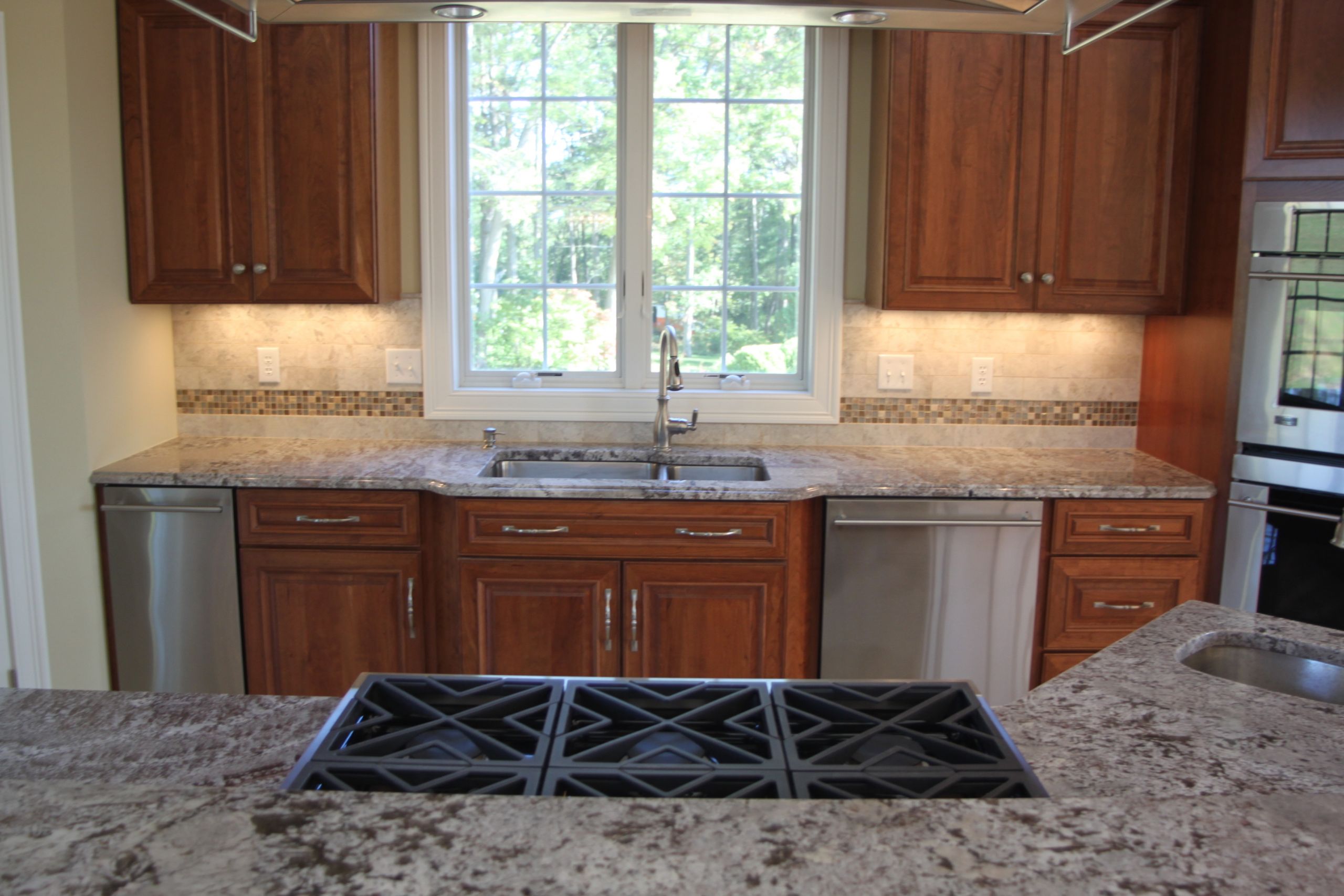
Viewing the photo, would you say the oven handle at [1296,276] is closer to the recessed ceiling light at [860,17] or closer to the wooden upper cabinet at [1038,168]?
the wooden upper cabinet at [1038,168]

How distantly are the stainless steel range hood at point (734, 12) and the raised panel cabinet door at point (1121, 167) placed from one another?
189 cm

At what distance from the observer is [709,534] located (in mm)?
2957

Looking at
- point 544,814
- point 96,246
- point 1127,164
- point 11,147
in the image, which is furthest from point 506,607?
point 1127,164

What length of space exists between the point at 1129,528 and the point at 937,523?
0.56 meters

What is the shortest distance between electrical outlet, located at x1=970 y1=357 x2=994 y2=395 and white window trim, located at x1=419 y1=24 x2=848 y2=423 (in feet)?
1.47

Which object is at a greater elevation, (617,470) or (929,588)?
(617,470)

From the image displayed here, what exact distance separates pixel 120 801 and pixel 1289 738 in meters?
1.40

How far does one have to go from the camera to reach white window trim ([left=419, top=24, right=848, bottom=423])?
3420mm

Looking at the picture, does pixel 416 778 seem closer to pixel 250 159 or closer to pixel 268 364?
pixel 250 159

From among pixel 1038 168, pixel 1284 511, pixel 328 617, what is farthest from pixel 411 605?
pixel 1284 511

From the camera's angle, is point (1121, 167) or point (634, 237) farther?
point (634, 237)

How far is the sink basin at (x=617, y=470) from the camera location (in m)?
3.39

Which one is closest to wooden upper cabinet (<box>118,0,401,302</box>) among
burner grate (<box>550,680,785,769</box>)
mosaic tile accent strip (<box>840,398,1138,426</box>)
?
mosaic tile accent strip (<box>840,398,1138,426</box>)

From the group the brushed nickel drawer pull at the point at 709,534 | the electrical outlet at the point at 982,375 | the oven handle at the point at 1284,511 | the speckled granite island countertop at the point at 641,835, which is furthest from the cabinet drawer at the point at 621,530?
the speckled granite island countertop at the point at 641,835
